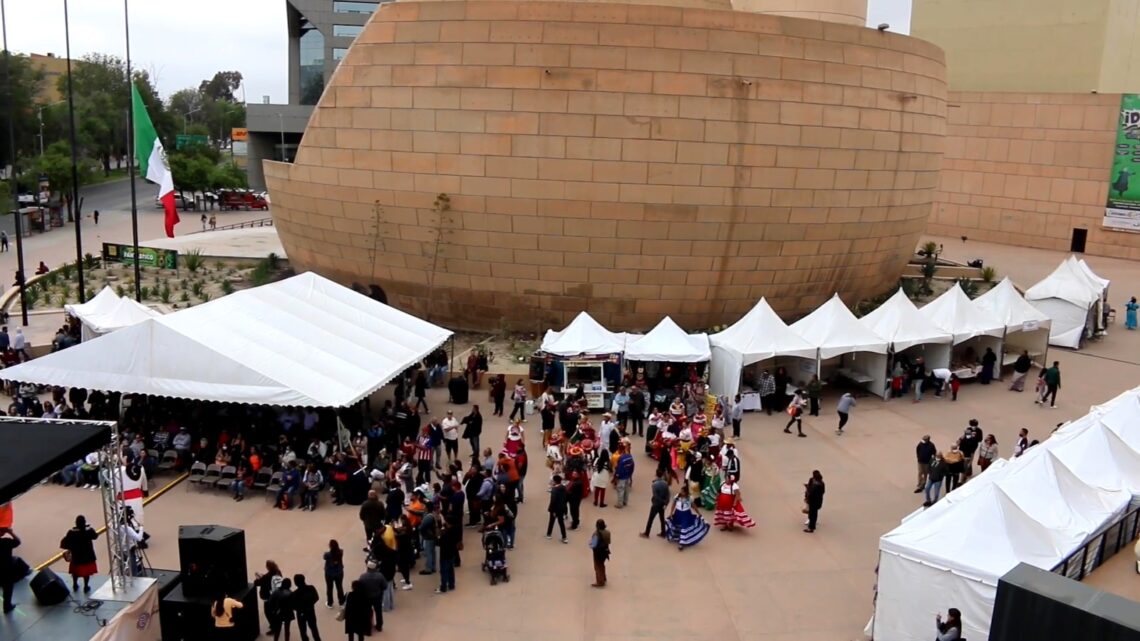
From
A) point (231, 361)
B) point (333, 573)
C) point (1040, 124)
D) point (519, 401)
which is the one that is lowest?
point (333, 573)

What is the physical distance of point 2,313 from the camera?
28.1 m

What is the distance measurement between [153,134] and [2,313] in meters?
7.71

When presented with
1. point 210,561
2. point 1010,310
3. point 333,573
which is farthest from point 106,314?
point 1010,310

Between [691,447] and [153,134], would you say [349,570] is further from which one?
[153,134]

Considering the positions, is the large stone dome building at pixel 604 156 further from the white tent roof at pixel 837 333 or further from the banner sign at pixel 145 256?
the banner sign at pixel 145 256

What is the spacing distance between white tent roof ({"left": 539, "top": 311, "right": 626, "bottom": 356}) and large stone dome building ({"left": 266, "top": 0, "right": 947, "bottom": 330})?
3458 millimetres

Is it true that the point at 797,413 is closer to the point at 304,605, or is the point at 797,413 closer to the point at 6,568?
the point at 304,605

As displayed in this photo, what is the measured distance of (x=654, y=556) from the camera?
1363 cm

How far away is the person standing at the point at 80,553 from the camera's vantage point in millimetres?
10398

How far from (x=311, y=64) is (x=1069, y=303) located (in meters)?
67.8

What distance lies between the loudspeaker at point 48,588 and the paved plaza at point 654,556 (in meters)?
3.10

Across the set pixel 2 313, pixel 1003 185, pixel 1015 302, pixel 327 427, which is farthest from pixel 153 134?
pixel 1003 185

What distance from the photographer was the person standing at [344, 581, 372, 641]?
10.6 metres

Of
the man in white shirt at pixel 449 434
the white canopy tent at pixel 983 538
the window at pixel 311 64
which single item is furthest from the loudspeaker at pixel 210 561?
the window at pixel 311 64
